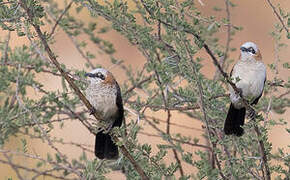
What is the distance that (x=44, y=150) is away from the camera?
9.80m

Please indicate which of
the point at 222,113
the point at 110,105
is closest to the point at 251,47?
the point at 222,113

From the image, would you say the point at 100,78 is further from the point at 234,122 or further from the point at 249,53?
the point at 249,53

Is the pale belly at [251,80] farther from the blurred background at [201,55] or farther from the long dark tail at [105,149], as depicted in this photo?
the blurred background at [201,55]

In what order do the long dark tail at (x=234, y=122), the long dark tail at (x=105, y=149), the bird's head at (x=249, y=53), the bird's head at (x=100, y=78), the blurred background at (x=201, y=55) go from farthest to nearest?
the blurred background at (x=201, y=55) → the bird's head at (x=249, y=53) → the bird's head at (x=100, y=78) → the long dark tail at (x=105, y=149) → the long dark tail at (x=234, y=122)

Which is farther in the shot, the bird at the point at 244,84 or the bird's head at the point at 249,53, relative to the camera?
the bird's head at the point at 249,53

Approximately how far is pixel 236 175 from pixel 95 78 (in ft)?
5.08

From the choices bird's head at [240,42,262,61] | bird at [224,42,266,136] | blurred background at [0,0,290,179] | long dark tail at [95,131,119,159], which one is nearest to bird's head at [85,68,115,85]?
long dark tail at [95,131,119,159]

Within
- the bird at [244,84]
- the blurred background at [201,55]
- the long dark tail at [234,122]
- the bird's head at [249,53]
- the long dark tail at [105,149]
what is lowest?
the long dark tail at [105,149]

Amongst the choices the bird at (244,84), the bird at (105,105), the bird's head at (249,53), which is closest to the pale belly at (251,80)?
the bird at (244,84)

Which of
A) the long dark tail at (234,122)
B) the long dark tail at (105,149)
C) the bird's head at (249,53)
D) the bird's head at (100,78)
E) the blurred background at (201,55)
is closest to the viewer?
the long dark tail at (234,122)

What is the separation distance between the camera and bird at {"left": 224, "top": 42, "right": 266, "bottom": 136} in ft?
14.1

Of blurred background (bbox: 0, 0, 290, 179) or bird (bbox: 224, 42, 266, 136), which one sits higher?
blurred background (bbox: 0, 0, 290, 179)

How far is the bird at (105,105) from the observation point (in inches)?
174

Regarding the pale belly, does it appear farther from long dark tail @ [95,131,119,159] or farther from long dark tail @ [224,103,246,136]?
long dark tail @ [95,131,119,159]
